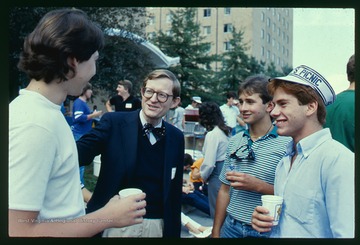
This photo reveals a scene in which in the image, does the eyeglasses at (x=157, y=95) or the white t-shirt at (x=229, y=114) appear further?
the white t-shirt at (x=229, y=114)

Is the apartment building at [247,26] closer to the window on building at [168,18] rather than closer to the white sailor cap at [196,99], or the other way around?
the window on building at [168,18]

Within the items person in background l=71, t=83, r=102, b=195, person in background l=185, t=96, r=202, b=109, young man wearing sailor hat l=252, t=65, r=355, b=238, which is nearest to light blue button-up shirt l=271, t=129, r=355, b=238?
young man wearing sailor hat l=252, t=65, r=355, b=238

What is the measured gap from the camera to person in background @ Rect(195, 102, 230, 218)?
2.37 metres

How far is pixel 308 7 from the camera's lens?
85.4 inches

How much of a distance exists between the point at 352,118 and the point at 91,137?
1448mm

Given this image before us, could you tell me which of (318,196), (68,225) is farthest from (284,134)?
(68,225)

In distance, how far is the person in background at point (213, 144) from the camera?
2371 millimetres

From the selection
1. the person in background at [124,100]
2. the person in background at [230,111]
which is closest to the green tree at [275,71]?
the person in background at [230,111]

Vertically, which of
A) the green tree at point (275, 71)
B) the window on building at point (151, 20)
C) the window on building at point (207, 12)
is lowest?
the green tree at point (275, 71)

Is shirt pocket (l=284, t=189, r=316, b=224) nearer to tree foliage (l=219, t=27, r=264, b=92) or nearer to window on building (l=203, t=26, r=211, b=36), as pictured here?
tree foliage (l=219, t=27, r=264, b=92)

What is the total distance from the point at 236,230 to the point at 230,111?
81 centimetres

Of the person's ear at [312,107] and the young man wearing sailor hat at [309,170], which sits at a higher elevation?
the person's ear at [312,107]

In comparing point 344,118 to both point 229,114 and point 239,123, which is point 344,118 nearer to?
point 239,123

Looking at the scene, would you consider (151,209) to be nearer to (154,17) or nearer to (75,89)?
(75,89)
